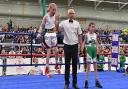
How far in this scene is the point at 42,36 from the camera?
21.4ft

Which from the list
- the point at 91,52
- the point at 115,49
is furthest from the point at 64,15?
the point at 91,52

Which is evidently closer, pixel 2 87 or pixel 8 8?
pixel 2 87

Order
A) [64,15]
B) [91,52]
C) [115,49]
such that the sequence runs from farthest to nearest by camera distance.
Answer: [64,15] → [115,49] → [91,52]

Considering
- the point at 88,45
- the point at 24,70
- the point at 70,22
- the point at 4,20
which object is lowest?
the point at 24,70

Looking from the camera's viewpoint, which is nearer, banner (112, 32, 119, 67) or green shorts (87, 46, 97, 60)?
green shorts (87, 46, 97, 60)

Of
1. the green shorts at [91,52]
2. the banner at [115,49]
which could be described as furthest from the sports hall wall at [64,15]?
the green shorts at [91,52]

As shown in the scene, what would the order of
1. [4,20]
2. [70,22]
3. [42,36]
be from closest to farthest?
[70,22] < [42,36] < [4,20]

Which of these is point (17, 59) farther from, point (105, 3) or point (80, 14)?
point (105, 3)

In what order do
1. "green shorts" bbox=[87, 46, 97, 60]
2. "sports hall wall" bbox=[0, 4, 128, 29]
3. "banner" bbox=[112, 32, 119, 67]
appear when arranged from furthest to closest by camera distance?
"sports hall wall" bbox=[0, 4, 128, 29], "banner" bbox=[112, 32, 119, 67], "green shorts" bbox=[87, 46, 97, 60]

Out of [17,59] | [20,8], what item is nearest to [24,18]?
[20,8]

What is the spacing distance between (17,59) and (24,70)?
0.44m

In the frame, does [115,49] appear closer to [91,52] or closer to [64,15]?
[91,52]

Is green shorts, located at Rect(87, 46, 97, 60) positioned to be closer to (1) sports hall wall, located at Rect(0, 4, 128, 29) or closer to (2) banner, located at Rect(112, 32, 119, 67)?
(2) banner, located at Rect(112, 32, 119, 67)

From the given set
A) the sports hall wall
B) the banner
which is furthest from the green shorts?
the sports hall wall
